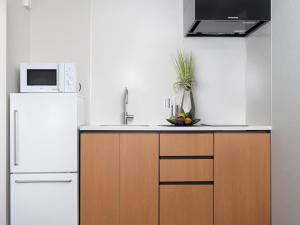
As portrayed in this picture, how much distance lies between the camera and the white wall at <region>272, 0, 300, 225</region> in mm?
2625

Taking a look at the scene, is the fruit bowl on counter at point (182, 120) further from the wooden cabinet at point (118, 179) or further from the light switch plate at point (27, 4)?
Result: the light switch plate at point (27, 4)

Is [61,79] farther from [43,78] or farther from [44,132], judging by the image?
[44,132]

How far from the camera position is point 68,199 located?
9.71 ft

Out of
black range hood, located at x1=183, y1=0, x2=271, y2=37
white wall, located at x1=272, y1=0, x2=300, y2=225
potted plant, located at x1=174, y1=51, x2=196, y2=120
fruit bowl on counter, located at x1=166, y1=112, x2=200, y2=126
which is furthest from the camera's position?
potted plant, located at x1=174, y1=51, x2=196, y2=120

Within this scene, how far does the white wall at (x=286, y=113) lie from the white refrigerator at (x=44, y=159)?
1.63m

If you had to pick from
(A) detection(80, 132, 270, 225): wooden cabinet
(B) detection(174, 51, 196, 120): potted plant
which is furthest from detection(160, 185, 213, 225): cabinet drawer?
(B) detection(174, 51, 196, 120): potted plant

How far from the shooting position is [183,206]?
3.02m

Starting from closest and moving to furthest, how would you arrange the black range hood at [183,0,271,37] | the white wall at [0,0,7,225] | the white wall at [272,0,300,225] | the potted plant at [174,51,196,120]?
the white wall at [272,0,300,225], the white wall at [0,0,7,225], the black range hood at [183,0,271,37], the potted plant at [174,51,196,120]

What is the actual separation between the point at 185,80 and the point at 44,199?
5.70 feet

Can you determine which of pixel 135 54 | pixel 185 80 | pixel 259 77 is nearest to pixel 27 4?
pixel 135 54

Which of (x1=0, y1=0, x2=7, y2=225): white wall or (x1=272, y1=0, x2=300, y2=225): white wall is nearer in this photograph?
(x1=272, y1=0, x2=300, y2=225): white wall

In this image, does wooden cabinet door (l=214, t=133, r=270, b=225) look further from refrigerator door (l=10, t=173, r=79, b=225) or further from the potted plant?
refrigerator door (l=10, t=173, r=79, b=225)

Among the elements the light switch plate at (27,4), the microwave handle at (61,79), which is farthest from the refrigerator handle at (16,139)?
the light switch plate at (27,4)

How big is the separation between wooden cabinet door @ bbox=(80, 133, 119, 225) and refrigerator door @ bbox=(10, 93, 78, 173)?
0.36ft
